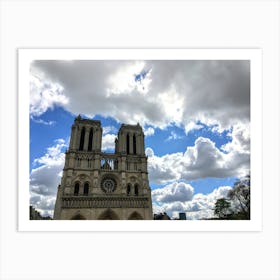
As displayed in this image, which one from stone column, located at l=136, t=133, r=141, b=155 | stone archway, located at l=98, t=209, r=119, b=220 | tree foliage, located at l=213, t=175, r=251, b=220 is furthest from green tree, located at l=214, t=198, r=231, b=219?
stone column, located at l=136, t=133, r=141, b=155

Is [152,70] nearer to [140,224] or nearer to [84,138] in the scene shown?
[140,224]

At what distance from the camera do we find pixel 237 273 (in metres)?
4.29

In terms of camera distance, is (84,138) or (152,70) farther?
(84,138)

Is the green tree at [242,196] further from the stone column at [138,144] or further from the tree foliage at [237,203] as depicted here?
the stone column at [138,144]

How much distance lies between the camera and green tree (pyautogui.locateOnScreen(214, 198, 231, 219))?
5465mm

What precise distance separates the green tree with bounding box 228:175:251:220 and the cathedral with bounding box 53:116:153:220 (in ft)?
28.8

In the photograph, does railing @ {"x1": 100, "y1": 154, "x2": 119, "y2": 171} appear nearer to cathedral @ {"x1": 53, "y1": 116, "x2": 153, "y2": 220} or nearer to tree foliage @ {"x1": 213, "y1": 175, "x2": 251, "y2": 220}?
cathedral @ {"x1": 53, "y1": 116, "x2": 153, "y2": 220}

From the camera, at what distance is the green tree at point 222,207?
546 centimetres
